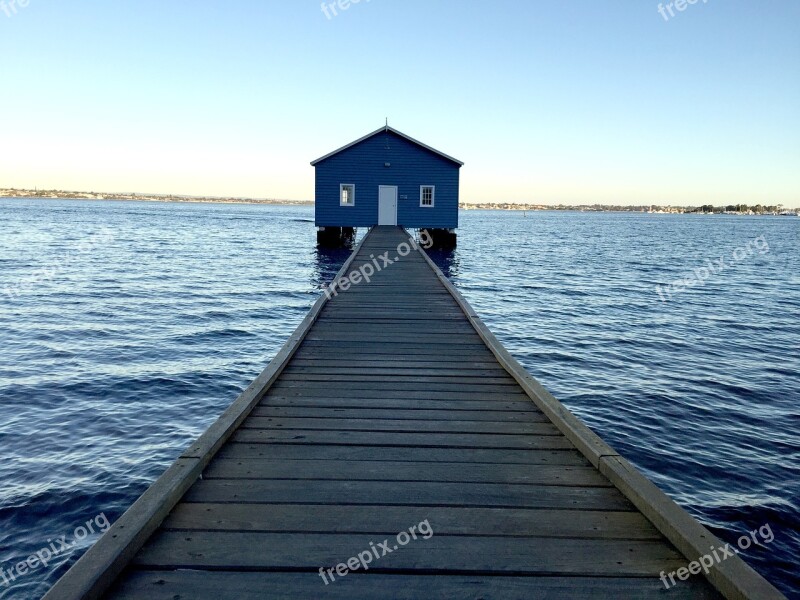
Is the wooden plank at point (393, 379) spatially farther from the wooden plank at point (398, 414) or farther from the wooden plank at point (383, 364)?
the wooden plank at point (398, 414)

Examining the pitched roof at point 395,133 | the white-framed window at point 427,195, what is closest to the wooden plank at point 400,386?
the pitched roof at point 395,133

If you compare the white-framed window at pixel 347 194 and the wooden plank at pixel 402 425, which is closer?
the wooden plank at pixel 402 425

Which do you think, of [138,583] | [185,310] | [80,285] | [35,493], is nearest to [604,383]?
[35,493]

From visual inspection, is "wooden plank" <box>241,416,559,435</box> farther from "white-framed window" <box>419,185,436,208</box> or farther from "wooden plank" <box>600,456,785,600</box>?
"white-framed window" <box>419,185,436,208</box>

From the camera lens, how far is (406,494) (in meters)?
3.68

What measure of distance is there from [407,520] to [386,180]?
2960 cm

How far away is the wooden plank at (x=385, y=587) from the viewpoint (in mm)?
2719

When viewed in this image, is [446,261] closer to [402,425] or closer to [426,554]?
[402,425]

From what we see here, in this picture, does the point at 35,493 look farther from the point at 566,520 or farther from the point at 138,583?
the point at 566,520

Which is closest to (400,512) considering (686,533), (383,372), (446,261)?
(686,533)

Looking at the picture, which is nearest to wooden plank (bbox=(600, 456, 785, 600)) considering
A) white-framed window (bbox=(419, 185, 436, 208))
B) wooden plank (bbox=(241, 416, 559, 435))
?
wooden plank (bbox=(241, 416, 559, 435))

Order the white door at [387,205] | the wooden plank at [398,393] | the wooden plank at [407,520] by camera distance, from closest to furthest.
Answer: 1. the wooden plank at [407,520]
2. the wooden plank at [398,393]
3. the white door at [387,205]

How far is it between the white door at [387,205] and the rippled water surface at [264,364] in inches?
274

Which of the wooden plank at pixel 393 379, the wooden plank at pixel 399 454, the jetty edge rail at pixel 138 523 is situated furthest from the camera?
the wooden plank at pixel 393 379
